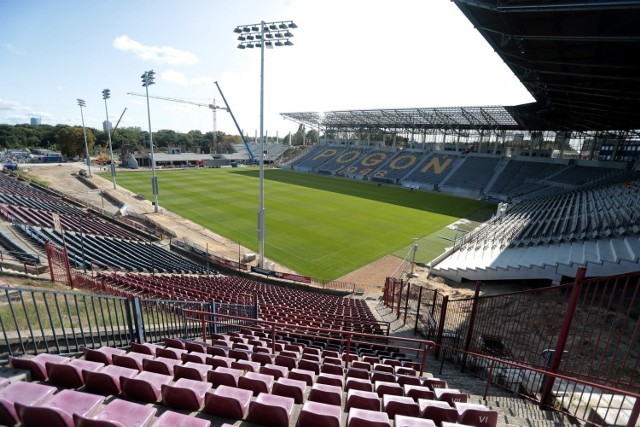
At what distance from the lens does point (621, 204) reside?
20.2m

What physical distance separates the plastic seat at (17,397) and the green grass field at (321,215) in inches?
707

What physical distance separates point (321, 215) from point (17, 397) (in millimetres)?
32046

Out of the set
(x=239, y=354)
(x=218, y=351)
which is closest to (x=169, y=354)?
(x=218, y=351)

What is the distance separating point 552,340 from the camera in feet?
30.4

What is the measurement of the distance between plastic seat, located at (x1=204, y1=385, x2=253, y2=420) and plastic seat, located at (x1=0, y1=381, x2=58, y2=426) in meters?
1.62

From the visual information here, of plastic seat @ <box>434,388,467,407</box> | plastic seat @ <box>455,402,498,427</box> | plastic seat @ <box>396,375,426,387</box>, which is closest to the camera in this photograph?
plastic seat @ <box>455,402,498,427</box>

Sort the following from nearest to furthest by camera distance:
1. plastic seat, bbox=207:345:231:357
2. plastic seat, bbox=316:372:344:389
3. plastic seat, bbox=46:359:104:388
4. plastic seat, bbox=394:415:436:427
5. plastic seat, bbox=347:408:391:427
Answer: plastic seat, bbox=347:408:391:427
plastic seat, bbox=394:415:436:427
plastic seat, bbox=46:359:104:388
plastic seat, bbox=316:372:344:389
plastic seat, bbox=207:345:231:357

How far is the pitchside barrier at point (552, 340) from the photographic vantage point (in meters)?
4.89

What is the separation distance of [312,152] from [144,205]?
5354 centimetres

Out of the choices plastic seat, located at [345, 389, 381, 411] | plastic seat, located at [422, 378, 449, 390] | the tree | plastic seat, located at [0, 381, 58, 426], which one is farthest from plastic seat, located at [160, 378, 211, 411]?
the tree

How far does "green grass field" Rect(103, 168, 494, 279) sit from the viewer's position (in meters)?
24.7

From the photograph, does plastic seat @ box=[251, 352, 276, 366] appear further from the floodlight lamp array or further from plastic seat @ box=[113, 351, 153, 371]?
the floodlight lamp array

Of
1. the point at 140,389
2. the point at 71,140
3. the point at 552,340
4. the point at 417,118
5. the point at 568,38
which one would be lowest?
the point at 552,340

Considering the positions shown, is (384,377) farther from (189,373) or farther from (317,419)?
(189,373)
